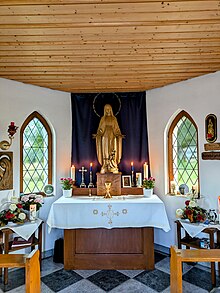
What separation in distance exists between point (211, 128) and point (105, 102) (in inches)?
75.0

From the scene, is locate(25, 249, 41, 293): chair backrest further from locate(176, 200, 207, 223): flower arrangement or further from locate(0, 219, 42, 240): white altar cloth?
locate(176, 200, 207, 223): flower arrangement

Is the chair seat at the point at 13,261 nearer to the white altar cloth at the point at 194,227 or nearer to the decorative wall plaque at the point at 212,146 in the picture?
the white altar cloth at the point at 194,227

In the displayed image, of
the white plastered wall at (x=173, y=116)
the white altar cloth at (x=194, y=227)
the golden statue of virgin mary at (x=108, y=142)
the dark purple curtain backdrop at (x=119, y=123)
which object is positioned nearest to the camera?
the white altar cloth at (x=194, y=227)

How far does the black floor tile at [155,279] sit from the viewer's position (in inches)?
117

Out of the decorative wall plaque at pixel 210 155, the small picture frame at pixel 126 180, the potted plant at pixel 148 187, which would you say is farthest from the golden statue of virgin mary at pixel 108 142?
the decorative wall plaque at pixel 210 155

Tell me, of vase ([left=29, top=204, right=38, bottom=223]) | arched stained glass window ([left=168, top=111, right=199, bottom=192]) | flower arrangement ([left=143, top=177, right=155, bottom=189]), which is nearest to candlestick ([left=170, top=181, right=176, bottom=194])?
arched stained glass window ([left=168, top=111, right=199, bottom=192])

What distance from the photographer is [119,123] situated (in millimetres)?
4508

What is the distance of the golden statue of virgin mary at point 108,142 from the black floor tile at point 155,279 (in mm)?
1590

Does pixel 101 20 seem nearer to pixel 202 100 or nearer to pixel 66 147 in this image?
pixel 202 100

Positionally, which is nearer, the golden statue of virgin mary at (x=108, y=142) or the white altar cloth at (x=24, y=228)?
the white altar cloth at (x=24, y=228)

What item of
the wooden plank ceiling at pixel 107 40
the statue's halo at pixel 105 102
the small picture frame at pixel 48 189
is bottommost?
the small picture frame at pixel 48 189

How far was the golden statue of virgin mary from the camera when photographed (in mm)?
4109

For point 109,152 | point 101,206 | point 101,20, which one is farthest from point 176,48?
point 101,206

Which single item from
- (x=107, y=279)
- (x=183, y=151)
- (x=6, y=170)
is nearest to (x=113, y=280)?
(x=107, y=279)
